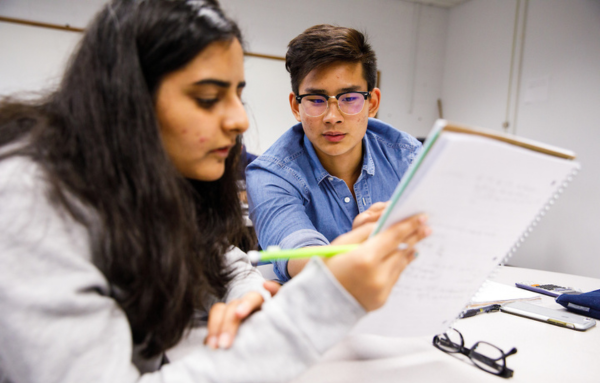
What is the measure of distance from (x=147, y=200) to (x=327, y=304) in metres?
0.29

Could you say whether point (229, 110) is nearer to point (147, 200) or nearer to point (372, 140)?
point (147, 200)

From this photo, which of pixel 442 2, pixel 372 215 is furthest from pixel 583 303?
pixel 442 2

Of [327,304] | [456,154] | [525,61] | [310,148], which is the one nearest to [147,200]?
[327,304]

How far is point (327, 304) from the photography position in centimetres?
47

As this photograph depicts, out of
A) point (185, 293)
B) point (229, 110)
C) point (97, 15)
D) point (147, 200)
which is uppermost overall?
point (97, 15)

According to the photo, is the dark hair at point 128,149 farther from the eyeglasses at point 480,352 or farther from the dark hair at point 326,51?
the dark hair at point 326,51

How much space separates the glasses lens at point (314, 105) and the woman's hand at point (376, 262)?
33.5 inches

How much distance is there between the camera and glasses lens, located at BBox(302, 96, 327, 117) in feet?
4.17

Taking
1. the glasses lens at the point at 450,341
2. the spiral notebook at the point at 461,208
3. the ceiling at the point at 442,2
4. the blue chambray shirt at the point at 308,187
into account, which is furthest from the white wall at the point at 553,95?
the spiral notebook at the point at 461,208

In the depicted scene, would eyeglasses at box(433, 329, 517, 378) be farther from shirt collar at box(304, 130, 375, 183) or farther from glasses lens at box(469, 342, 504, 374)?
shirt collar at box(304, 130, 375, 183)

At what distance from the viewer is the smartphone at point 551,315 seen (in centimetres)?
81

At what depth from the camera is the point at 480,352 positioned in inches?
26.8

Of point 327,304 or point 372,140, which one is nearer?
point 327,304

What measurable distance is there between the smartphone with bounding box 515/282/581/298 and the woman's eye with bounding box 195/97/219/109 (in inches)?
40.2
